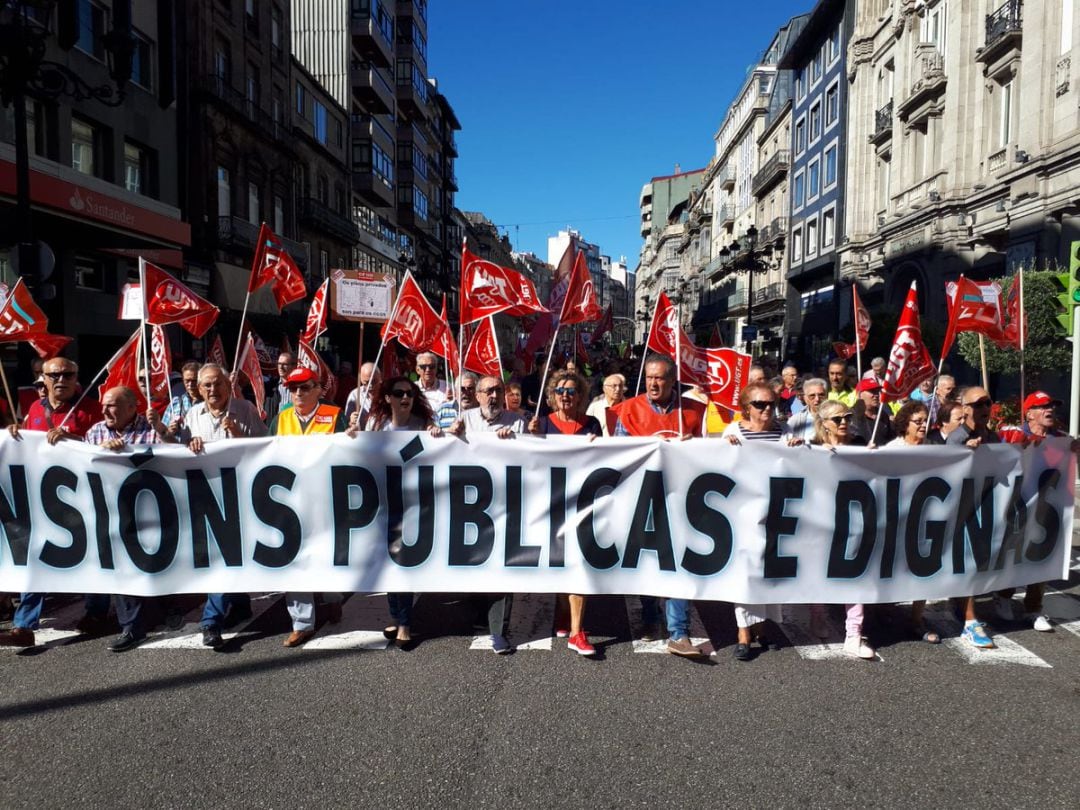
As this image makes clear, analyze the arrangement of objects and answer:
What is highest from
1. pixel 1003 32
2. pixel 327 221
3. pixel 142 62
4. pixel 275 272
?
pixel 1003 32

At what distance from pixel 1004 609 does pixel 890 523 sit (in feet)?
4.43

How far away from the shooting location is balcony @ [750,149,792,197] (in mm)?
46500

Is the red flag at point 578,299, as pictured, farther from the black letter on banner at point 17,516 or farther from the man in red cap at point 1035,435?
the black letter on banner at point 17,516

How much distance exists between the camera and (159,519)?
5.11 metres

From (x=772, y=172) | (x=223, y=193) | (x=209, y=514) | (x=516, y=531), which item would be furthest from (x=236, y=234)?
(x=772, y=172)

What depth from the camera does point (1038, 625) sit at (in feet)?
17.5

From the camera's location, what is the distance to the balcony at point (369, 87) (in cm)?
4041

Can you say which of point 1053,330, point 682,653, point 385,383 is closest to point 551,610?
point 682,653

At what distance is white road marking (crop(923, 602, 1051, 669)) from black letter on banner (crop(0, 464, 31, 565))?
18.4 ft

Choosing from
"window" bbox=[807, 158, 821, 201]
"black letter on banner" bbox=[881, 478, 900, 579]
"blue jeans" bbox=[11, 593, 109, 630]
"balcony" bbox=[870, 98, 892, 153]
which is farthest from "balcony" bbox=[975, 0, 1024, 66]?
"blue jeans" bbox=[11, 593, 109, 630]

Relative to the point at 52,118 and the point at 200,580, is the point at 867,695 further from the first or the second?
the point at 52,118

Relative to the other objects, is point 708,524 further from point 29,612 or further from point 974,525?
point 29,612

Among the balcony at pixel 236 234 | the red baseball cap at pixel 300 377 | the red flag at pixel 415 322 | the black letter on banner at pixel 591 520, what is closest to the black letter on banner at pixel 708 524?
the black letter on banner at pixel 591 520

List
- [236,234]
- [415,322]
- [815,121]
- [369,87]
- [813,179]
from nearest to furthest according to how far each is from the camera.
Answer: [415,322] → [236,234] → [369,87] → [815,121] → [813,179]
